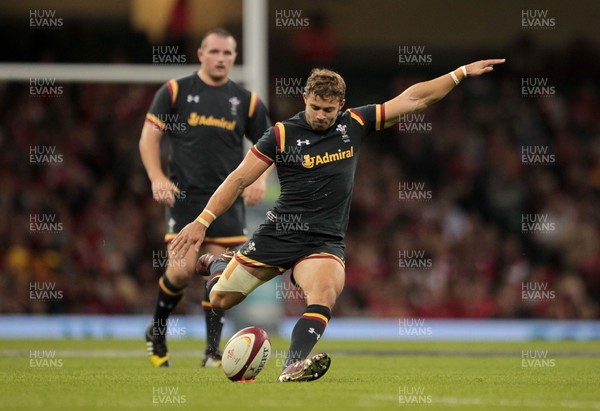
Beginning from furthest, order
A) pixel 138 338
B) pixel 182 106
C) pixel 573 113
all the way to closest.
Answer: pixel 573 113 < pixel 138 338 < pixel 182 106

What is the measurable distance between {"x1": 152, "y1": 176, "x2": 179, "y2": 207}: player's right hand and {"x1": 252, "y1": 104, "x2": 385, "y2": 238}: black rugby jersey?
163 centimetres

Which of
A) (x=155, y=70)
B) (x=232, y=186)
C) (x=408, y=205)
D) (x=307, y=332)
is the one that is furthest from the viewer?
(x=408, y=205)

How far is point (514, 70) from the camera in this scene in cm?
2006

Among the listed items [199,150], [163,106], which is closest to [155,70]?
[163,106]

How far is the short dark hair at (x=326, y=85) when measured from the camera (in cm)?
750

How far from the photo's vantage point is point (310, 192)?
7887 millimetres

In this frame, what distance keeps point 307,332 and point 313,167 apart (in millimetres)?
1120

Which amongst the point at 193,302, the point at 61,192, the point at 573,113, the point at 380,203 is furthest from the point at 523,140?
the point at 61,192

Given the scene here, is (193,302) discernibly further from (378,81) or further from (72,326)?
(378,81)

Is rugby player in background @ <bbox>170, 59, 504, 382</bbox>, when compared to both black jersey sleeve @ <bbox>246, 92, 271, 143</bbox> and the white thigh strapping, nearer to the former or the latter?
the white thigh strapping

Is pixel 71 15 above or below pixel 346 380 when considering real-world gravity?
above

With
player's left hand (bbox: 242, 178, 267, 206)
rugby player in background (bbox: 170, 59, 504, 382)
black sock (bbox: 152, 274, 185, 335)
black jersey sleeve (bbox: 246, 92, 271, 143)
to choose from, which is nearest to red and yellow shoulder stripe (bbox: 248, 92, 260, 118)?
black jersey sleeve (bbox: 246, 92, 271, 143)

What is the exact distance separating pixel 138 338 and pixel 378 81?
7959 millimetres

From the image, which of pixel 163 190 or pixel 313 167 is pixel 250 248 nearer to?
pixel 313 167
